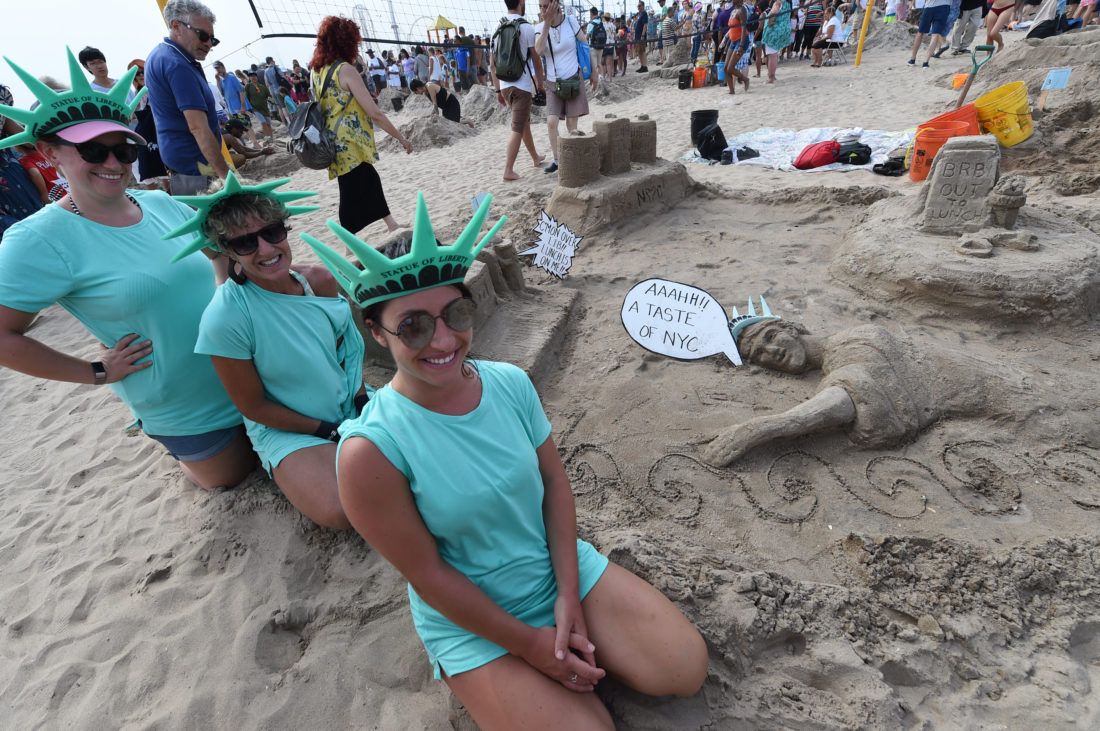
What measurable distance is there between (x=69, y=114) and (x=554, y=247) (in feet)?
9.14

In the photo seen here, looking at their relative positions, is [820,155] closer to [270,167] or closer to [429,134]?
[429,134]

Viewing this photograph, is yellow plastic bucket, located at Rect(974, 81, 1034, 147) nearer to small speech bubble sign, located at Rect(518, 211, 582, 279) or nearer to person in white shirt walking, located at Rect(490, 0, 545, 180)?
person in white shirt walking, located at Rect(490, 0, 545, 180)

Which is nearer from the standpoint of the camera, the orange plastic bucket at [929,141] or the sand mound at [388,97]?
the orange plastic bucket at [929,141]

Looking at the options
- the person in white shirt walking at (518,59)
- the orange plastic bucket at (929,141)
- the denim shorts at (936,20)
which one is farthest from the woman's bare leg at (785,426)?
the denim shorts at (936,20)

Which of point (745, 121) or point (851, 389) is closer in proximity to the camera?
point (851, 389)

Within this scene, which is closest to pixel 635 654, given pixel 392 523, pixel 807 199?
pixel 392 523

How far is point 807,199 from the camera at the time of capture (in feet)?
17.0

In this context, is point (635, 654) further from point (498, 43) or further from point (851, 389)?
point (498, 43)

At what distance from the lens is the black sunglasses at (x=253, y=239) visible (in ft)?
6.03

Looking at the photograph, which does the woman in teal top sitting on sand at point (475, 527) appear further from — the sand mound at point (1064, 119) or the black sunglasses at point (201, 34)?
the sand mound at point (1064, 119)

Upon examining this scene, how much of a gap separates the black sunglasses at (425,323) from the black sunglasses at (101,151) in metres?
1.45

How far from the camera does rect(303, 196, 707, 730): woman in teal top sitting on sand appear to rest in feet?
4.21

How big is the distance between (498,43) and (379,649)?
18.9 ft

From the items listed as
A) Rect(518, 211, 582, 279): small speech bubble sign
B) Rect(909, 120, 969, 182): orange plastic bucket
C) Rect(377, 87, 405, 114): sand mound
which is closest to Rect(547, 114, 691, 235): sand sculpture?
Rect(518, 211, 582, 279): small speech bubble sign
